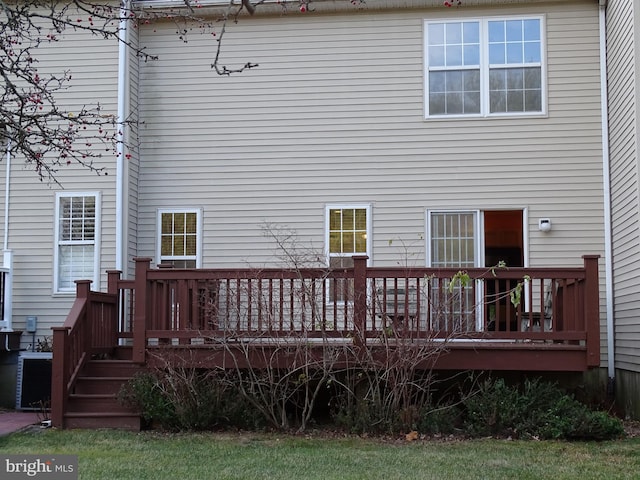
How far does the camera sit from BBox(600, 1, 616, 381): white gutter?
9.70 meters

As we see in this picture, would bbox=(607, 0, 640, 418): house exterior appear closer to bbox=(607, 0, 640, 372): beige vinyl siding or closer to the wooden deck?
bbox=(607, 0, 640, 372): beige vinyl siding

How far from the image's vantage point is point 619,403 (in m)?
9.37

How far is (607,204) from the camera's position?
988 cm

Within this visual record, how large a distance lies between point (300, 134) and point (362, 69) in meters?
1.20

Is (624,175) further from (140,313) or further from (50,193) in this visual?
(50,193)

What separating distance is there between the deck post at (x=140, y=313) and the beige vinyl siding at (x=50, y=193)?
2.17 m

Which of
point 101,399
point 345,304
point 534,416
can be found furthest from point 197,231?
point 534,416

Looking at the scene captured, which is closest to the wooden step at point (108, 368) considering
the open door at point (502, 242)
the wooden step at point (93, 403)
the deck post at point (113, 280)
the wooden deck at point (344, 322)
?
the wooden deck at point (344, 322)

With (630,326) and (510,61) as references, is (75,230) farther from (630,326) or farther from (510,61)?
(630,326)

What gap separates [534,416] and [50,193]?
22.6 feet

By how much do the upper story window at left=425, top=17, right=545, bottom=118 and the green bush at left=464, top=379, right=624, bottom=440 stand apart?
3896mm

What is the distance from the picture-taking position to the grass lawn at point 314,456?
6.21 m

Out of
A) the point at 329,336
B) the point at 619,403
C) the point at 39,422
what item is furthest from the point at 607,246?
the point at 39,422

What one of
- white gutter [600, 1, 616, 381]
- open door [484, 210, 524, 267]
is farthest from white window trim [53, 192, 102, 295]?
white gutter [600, 1, 616, 381]
